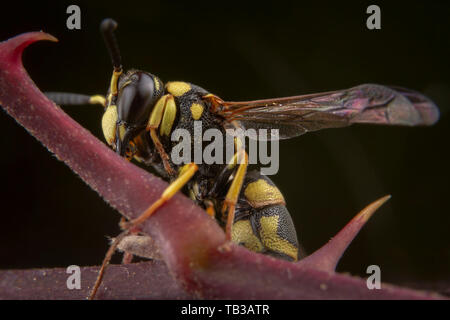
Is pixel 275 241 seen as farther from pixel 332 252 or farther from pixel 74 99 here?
pixel 74 99

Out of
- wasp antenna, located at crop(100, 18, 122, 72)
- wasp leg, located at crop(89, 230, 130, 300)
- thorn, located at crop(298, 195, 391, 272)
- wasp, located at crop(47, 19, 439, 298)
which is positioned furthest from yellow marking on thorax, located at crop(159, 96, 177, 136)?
thorn, located at crop(298, 195, 391, 272)

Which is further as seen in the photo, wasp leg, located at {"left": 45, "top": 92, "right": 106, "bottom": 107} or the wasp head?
wasp leg, located at {"left": 45, "top": 92, "right": 106, "bottom": 107}

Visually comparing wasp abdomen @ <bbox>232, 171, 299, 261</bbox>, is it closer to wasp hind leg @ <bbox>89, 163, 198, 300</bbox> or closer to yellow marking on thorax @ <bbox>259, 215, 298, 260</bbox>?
yellow marking on thorax @ <bbox>259, 215, 298, 260</bbox>

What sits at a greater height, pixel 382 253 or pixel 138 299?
pixel 138 299

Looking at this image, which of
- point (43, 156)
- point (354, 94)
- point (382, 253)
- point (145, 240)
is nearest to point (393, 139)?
point (382, 253)

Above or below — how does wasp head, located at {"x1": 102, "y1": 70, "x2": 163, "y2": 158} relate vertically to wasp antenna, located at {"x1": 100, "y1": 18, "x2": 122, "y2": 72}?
below

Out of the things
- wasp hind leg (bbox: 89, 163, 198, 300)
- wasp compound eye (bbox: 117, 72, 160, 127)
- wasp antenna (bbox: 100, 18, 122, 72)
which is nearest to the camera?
wasp hind leg (bbox: 89, 163, 198, 300)

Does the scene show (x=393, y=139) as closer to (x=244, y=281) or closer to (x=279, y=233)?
(x=279, y=233)
